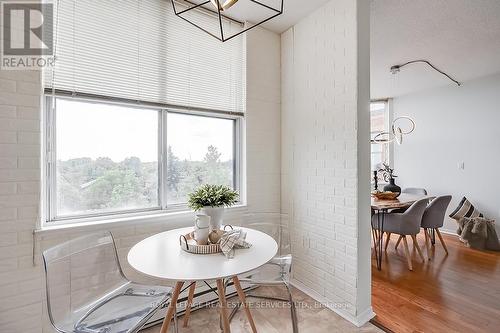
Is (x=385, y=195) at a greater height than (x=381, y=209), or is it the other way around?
(x=385, y=195)

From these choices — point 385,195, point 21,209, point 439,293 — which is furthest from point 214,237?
point 385,195

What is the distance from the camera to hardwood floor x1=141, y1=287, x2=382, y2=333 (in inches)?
67.9

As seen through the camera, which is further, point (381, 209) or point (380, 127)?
point (380, 127)

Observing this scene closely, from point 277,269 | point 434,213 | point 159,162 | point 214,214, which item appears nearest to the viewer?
point 214,214

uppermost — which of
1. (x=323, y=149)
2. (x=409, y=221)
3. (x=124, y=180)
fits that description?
(x=323, y=149)

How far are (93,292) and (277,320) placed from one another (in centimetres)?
129

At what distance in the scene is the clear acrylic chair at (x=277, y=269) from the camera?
152 centimetres

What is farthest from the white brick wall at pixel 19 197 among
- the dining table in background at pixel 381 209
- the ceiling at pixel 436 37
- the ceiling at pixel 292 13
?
the dining table in background at pixel 381 209

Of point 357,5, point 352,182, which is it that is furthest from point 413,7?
point 352,182

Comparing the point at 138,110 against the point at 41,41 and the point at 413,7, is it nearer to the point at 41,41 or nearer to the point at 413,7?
the point at 41,41

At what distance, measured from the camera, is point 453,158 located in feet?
13.5

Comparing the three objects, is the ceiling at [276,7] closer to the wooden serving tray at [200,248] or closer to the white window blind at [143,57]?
the white window blind at [143,57]

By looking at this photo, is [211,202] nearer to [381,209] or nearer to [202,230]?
[202,230]

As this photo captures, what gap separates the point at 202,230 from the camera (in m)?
1.36
